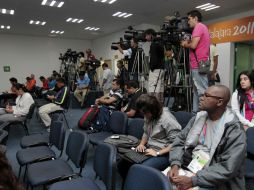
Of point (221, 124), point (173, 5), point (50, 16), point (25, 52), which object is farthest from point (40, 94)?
point (221, 124)

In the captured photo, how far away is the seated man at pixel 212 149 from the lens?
5.19 feet

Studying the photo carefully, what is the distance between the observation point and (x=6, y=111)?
15.6 ft

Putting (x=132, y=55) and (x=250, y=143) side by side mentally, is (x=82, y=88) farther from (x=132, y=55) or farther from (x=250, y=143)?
(x=250, y=143)

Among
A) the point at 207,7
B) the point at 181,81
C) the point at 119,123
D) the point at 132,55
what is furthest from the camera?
the point at 207,7

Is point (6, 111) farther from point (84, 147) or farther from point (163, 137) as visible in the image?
point (163, 137)

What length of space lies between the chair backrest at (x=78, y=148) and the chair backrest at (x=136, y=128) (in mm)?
798

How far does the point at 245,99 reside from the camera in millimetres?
2980

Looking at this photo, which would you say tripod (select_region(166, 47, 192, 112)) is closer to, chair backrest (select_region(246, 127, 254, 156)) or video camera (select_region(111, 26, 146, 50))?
video camera (select_region(111, 26, 146, 50))

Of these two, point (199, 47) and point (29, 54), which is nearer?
point (199, 47)

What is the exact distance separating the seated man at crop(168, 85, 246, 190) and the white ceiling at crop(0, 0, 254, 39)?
225 inches

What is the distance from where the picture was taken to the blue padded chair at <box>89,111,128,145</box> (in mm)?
3135

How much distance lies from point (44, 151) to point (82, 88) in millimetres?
5750

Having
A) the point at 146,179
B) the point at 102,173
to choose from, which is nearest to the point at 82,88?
the point at 102,173

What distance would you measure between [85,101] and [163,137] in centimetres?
634
